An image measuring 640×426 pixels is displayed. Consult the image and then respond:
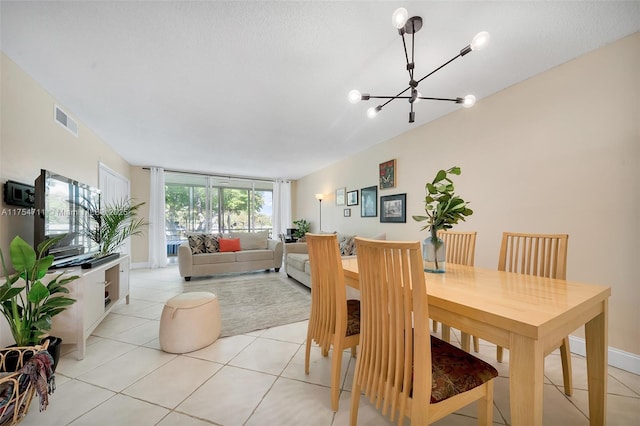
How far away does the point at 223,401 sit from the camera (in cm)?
141

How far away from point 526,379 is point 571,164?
1.99m

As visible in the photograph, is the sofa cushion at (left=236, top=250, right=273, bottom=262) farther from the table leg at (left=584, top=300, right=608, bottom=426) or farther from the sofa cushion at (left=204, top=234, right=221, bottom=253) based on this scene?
the table leg at (left=584, top=300, right=608, bottom=426)

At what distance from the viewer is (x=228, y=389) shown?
59.6 inches

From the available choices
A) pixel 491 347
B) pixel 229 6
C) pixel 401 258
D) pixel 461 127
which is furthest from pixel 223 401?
pixel 461 127

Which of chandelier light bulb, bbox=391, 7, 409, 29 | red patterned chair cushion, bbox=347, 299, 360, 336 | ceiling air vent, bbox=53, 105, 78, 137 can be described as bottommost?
red patterned chair cushion, bbox=347, 299, 360, 336

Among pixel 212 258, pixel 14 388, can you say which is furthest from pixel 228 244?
pixel 14 388

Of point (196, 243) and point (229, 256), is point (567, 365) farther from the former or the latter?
point (196, 243)

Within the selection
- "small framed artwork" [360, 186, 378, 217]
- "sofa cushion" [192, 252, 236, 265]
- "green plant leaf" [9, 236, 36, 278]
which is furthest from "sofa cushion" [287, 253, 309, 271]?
"green plant leaf" [9, 236, 36, 278]

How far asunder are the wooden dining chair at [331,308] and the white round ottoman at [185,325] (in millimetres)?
925

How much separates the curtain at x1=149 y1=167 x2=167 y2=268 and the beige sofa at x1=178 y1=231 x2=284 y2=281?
4.00ft

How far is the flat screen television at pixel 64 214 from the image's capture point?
74.2 inches

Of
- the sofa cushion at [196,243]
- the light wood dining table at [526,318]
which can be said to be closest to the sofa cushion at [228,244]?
the sofa cushion at [196,243]

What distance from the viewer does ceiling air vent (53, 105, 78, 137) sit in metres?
2.44

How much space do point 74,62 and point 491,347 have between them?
406 centimetres
